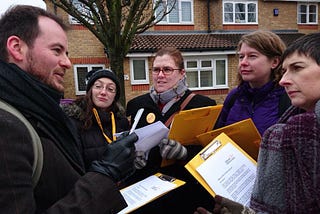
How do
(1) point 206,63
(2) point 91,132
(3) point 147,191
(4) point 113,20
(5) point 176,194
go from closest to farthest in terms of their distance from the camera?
(3) point 147,191 < (5) point 176,194 < (2) point 91,132 < (4) point 113,20 < (1) point 206,63

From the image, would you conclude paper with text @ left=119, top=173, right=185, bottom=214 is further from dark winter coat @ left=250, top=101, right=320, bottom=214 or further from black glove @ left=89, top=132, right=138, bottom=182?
dark winter coat @ left=250, top=101, right=320, bottom=214

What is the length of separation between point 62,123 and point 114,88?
1725 millimetres

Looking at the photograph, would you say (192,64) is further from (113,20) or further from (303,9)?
(113,20)

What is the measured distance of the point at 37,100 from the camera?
125cm

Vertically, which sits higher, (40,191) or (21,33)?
(21,33)

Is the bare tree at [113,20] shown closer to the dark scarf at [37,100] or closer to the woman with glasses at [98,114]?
the woman with glasses at [98,114]

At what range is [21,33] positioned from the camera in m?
1.33

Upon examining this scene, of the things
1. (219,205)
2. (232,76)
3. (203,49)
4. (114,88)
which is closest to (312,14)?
(232,76)

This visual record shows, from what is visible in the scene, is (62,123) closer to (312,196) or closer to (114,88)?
(312,196)

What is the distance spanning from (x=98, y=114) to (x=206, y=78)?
12.4 metres

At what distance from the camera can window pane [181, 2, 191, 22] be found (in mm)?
14594

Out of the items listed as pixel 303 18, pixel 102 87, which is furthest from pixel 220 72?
pixel 102 87

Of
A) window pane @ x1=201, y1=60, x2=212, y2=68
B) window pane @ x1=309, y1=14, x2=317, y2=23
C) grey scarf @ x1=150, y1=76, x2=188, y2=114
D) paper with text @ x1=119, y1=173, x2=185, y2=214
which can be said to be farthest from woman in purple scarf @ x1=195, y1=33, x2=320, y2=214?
window pane @ x1=309, y1=14, x2=317, y2=23

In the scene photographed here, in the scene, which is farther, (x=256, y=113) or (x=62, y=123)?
(x=256, y=113)
